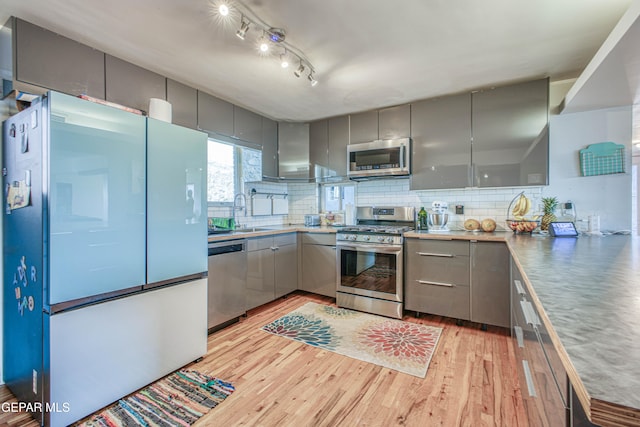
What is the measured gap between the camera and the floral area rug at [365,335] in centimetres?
214

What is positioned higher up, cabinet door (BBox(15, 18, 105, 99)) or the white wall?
cabinet door (BBox(15, 18, 105, 99))

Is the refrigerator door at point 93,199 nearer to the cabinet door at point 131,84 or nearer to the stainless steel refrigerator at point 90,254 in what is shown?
the stainless steel refrigerator at point 90,254

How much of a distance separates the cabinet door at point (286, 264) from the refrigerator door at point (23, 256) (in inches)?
78.9

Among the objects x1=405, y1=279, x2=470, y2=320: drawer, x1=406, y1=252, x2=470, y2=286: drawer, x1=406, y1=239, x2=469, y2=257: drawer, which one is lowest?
x1=405, y1=279, x2=470, y2=320: drawer

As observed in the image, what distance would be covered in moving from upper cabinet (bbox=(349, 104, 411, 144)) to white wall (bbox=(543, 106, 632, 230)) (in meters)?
1.37

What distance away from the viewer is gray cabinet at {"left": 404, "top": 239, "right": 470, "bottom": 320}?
2.66 m

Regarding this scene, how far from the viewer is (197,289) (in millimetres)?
2107

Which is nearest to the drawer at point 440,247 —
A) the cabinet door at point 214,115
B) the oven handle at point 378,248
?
the oven handle at point 378,248

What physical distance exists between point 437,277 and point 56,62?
346 cm

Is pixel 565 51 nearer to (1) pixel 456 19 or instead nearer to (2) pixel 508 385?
(1) pixel 456 19

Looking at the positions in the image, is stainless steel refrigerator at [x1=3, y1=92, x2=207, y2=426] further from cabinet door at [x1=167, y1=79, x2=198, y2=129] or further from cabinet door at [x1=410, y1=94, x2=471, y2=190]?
cabinet door at [x1=410, y1=94, x2=471, y2=190]

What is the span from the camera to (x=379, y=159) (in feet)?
10.8

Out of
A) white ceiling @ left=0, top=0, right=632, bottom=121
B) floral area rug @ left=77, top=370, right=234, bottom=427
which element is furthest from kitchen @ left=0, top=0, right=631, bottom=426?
floral area rug @ left=77, top=370, right=234, bottom=427

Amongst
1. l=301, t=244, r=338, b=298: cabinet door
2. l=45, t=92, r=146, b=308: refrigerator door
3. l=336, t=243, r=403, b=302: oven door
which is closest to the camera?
l=45, t=92, r=146, b=308: refrigerator door
